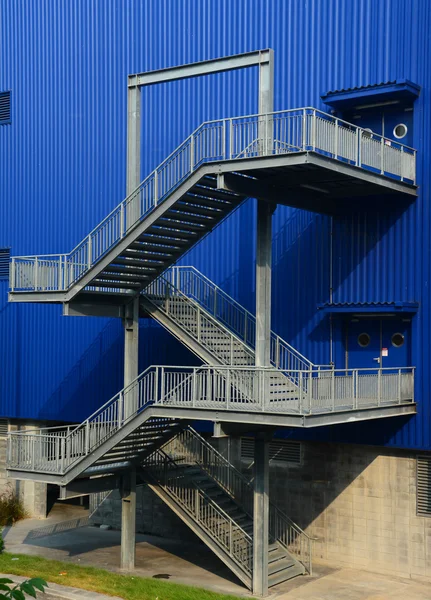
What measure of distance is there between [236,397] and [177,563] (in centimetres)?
633

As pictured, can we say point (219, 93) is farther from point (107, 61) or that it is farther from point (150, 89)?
point (107, 61)

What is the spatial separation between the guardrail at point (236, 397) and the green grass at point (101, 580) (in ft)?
8.58

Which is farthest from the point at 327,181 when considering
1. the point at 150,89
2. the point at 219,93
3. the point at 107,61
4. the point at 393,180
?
the point at 107,61

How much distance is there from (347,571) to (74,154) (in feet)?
54.0

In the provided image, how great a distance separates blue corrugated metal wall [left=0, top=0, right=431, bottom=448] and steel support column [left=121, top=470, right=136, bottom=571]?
5000mm

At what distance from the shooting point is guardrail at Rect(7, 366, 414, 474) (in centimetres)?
1859

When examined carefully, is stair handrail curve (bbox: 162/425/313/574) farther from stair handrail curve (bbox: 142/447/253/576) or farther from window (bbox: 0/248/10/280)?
window (bbox: 0/248/10/280)

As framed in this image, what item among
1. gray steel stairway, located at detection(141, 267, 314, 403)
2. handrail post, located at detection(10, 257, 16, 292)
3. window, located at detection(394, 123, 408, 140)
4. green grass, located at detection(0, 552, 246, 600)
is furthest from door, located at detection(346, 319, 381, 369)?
handrail post, located at detection(10, 257, 16, 292)

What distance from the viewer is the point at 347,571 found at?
894 inches

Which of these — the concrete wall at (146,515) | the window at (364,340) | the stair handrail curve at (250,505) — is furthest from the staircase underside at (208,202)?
the concrete wall at (146,515)

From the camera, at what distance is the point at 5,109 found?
31.7 meters

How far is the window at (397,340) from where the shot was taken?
2277 centimetres

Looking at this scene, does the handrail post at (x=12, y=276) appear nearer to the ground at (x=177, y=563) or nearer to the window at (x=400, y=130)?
the ground at (x=177, y=563)

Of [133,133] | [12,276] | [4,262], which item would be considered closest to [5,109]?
[4,262]
